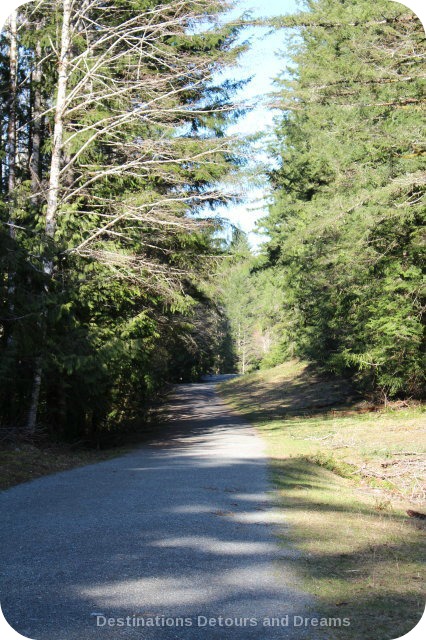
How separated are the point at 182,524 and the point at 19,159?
41.4 ft

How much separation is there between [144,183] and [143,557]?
13.0 meters

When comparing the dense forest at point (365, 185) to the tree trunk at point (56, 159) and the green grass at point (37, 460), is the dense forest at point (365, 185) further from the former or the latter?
the green grass at point (37, 460)

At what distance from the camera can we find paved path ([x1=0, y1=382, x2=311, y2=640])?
3.84 m

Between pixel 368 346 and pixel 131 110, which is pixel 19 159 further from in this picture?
pixel 368 346

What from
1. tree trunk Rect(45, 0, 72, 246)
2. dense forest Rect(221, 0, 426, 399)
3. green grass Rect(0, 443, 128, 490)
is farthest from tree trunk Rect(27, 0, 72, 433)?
dense forest Rect(221, 0, 426, 399)

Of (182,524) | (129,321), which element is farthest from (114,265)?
(182,524)

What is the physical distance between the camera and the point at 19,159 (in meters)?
16.1

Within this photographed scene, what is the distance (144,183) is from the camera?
654 inches

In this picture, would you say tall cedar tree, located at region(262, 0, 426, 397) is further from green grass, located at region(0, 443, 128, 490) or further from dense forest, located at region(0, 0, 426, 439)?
green grass, located at region(0, 443, 128, 490)

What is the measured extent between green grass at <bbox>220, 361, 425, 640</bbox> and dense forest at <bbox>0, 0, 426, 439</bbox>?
380 centimetres

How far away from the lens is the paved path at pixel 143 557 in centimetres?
384

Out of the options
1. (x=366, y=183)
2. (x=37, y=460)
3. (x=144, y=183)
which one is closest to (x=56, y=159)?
(x=144, y=183)

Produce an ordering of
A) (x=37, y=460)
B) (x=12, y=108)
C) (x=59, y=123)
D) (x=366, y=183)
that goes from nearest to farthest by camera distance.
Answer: (x=37, y=460)
(x=59, y=123)
(x=12, y=108)
(x=366, y=183)

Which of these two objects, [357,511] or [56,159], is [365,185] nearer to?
[56,159]
